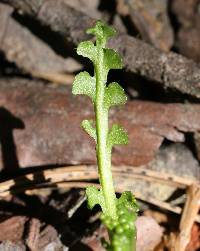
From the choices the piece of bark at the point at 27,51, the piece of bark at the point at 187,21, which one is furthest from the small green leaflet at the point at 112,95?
the piece of bark at the point at 187,21

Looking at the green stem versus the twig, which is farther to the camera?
the twig

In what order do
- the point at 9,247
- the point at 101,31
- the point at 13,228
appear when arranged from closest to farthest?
the point at 101,31 → the point at 9,247 → the point at 13,228

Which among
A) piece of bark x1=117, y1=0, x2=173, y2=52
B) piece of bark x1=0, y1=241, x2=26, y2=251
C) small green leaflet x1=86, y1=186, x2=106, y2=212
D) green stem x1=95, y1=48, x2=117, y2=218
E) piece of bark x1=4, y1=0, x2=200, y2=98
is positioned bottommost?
piece of bark x1=0, y1=241, x2=26, y2=251

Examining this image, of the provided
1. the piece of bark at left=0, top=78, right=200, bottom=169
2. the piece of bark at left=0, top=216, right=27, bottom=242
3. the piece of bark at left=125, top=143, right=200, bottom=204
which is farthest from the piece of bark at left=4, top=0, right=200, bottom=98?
the piece of bark at left=0, top=216, right=27, bottom=242

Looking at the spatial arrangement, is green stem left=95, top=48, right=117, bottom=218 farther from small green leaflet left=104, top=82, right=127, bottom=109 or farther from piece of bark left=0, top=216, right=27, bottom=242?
piece of bark left=0, top=216, right=27, bottom=242

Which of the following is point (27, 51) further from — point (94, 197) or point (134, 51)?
point (94, 197)

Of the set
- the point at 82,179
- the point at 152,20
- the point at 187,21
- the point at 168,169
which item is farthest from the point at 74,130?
the point at 187,21
